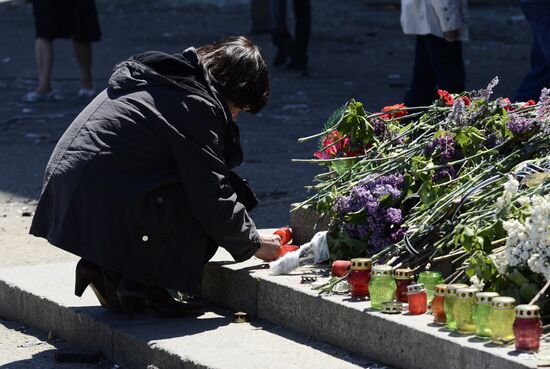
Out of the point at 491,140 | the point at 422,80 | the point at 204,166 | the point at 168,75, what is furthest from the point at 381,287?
the point at 422,80

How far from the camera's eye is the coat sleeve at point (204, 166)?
430 cm

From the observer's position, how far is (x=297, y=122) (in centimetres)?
988

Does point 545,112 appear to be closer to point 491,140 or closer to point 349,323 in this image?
point 491,140

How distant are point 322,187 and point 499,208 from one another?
100cm

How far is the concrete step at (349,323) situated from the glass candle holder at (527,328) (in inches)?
1.2

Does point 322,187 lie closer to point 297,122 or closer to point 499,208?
point 499,208

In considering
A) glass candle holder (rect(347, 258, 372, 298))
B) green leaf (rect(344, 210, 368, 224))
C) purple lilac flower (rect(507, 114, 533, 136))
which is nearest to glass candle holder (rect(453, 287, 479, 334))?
glass candle holder (rect(347, 258, 372, 298))

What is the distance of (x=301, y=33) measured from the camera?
40.2 ft

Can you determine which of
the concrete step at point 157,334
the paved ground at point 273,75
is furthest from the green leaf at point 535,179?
the paved ground at point 273,75

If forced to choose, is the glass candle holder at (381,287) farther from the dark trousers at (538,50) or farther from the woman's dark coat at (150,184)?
the dark trousers at (538,50)

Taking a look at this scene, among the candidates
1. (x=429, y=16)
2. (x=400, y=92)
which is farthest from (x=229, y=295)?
(x=400, y=92)

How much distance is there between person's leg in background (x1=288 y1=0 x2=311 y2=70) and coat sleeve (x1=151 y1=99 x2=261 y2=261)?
7771mm

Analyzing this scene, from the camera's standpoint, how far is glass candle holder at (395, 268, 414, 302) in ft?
13.3

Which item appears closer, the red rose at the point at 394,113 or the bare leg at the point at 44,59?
the red rose at the point at 394,113
